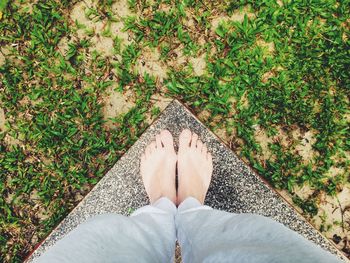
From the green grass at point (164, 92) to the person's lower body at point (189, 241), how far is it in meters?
0.71

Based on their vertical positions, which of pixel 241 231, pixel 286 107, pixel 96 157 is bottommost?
pixel 96 157

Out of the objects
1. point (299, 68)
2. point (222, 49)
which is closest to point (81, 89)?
point (222, 49)

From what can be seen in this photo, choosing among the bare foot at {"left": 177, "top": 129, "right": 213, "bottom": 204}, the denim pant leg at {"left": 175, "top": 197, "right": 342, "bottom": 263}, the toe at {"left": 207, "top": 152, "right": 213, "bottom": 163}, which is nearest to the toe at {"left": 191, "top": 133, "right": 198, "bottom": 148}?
the bare foot at {"left": 177, "top": 129, "right": 213, "bottom": 204}

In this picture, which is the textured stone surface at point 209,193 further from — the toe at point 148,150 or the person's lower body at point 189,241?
the person's lower body at point 189,241

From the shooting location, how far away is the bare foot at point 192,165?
7.46 feet

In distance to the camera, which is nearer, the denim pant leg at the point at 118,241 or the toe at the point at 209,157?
the denim pant leg at the point at 118,241

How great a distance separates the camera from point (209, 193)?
231 cm

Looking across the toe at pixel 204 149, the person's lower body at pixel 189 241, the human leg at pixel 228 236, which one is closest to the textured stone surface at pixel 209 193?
the toe at pixel 204 149

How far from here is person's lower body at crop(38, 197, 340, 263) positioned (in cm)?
122

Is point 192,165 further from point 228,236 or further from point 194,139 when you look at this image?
point 228,236

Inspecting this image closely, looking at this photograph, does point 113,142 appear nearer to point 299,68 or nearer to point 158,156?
point 158,156

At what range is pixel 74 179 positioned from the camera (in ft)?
7.82

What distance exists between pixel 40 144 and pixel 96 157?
36 cm

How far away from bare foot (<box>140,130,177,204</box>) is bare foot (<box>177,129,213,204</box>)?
0.05m
